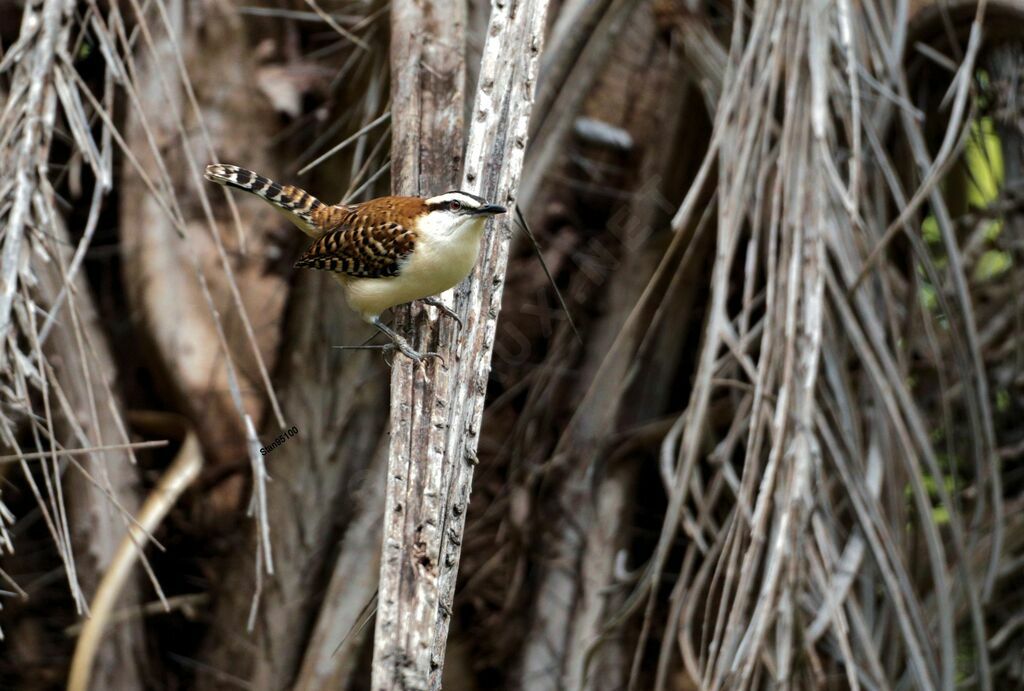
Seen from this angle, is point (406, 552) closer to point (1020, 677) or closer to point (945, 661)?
point (945, 661)

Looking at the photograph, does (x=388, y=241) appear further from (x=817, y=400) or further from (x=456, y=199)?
(x=817, y=400)

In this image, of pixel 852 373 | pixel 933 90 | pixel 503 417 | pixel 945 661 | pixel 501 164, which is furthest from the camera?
pixel 503 417

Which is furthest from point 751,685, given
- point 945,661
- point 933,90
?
point 933,90

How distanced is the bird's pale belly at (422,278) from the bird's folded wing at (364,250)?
0.04 m

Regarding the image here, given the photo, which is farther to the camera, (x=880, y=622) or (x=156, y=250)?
(x=156, y=250)

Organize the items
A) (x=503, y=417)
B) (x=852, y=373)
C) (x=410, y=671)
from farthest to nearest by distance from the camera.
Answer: (x=503, y=417) → (x=852, y=373) → (x=410, y=671)

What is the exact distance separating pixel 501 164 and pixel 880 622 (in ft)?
7.79

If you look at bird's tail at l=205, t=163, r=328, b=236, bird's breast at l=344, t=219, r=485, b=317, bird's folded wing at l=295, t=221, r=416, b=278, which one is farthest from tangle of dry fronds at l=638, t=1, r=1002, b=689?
bird's tail at l=205, t=163, r=328, b=236

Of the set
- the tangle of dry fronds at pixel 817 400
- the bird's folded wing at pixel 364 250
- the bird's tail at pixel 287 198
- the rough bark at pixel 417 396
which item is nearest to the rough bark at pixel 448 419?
the rough bark at pixel 417 396

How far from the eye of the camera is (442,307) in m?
2.84

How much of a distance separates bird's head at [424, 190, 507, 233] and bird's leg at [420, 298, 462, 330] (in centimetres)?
20

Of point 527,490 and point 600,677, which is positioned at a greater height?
point 527,490

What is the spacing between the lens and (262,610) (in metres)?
4.45

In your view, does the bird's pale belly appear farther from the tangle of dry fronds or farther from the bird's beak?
the tangle of dry fronds
